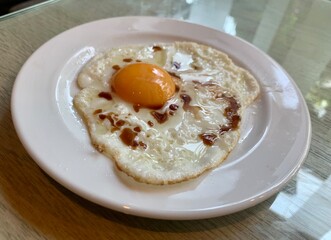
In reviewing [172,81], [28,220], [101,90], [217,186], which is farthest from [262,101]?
[28,220]

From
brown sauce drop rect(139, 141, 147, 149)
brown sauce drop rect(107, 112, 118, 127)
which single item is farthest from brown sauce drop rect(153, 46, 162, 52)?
brown sauce drop rect(139, 141, 147, 149)

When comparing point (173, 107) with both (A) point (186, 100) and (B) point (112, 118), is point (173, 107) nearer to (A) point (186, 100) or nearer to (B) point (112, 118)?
(A) point (186, 100)

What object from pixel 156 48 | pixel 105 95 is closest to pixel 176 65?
pixel 156 48

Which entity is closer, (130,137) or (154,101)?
(130,137)

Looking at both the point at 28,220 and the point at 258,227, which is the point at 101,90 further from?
the point at 258,227

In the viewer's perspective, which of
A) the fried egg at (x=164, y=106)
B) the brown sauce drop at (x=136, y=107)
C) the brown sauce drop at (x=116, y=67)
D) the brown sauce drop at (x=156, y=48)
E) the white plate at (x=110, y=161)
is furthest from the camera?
the brown sauce drop at (x=156, y=48)

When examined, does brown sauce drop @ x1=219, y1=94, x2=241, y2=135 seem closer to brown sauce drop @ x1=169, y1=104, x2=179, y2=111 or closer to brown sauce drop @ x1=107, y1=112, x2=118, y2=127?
brown sauce drop @ x1=169, y1=104, x2=179, y2=111

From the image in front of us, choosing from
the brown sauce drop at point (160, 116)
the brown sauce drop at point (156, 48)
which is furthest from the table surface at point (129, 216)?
the brown sauce drop at point (156, 48)

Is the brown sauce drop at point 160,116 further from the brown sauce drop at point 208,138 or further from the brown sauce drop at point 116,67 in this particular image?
the brown sauce drop at point 116,67
